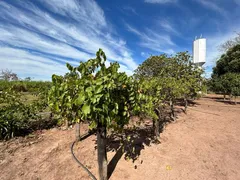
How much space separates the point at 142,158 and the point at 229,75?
12.8 meters

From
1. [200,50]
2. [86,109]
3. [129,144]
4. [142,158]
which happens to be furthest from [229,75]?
[86,109]

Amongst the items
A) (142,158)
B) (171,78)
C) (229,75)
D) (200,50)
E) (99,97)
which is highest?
(200,50)

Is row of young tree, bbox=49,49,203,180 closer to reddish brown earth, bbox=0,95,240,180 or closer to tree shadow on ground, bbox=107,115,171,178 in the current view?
tree shadow on ground, bbox=107,115,171,178

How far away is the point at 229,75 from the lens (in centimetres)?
1179

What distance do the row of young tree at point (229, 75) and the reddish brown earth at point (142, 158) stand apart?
27.6 ft

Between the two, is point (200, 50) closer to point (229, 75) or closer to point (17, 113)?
point (229, 75)

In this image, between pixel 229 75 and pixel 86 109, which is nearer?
pixel 86 109

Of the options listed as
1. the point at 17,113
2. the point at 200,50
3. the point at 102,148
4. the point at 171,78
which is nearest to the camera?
the point at 102,148

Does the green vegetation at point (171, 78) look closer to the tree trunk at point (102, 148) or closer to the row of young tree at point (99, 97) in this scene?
the row of young tree at point (99, 97)

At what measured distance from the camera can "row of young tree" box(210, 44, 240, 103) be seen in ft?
35.1

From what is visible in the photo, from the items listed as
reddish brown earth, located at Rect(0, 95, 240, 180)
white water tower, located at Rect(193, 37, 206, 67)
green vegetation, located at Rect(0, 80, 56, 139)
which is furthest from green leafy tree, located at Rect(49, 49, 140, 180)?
white water tower, located at Rect(193, 37, 206, 67)

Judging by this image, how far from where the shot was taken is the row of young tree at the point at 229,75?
35.1 ft

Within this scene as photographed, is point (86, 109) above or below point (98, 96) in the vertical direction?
below

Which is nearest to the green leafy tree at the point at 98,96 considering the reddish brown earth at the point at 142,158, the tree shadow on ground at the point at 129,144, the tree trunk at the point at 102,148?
the tree trunk at the point at 102,148
